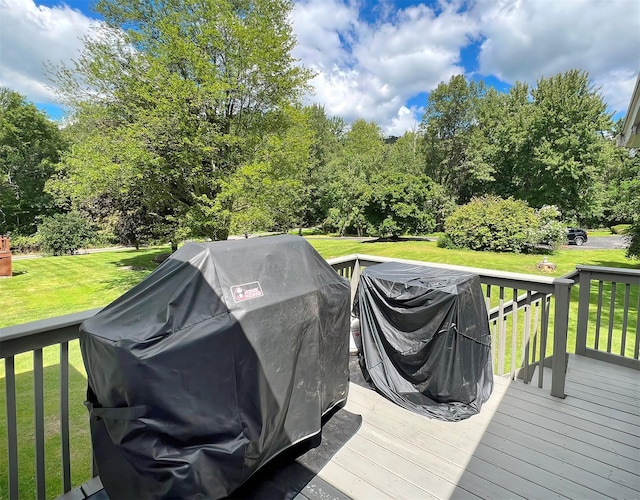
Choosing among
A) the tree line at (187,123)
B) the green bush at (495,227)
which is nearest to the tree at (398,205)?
the green bush at (495,227)

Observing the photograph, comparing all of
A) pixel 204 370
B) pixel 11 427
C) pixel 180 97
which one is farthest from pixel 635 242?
pixel 180 97

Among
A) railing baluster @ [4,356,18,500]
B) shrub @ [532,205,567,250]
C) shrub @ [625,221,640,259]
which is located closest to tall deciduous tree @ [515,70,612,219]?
shrub @ [532,205,567,250]

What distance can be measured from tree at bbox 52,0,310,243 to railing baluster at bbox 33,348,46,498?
22.0ft

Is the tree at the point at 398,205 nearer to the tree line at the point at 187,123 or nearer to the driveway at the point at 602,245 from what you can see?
the driveway at the point at 602,245

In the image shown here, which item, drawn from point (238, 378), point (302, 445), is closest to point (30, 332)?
point (238, 378)

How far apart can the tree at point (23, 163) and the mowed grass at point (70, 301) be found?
819 cm

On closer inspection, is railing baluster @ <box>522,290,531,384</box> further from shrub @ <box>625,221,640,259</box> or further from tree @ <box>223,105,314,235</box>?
shrub @ <box>625,221,640,259</box>

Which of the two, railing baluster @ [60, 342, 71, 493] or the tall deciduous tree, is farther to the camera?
the tall deciduous tree

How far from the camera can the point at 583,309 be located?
292 centimetres

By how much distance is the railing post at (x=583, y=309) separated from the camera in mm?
2828

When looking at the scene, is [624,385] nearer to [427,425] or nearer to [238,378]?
[427,425]

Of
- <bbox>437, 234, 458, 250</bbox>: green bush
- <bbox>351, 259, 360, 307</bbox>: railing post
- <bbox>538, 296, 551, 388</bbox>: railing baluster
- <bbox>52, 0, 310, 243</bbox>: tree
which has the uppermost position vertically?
<bbox>52, 0, 310, 243</bbox>: tree

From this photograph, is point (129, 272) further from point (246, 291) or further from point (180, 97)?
point (246, 291)

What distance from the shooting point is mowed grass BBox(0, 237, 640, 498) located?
2488mm
